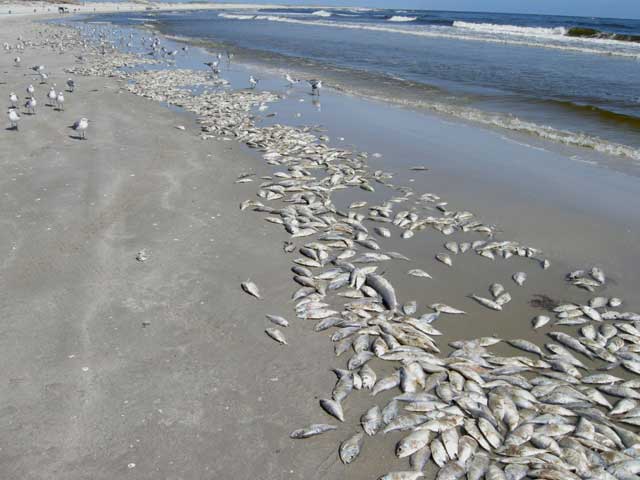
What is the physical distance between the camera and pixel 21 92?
18594 millimetres

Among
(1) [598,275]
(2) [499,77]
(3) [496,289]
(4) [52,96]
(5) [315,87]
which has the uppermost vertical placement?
(2) [499,77]

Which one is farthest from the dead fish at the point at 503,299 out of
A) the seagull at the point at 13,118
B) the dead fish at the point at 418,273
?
the seagull at the point at 13,118

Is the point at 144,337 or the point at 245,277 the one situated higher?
the point at 245,277

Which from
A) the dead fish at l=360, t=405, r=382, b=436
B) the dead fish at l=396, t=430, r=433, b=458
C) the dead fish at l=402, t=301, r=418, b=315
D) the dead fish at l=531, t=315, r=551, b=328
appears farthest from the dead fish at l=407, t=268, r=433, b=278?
the dead fish at l=396, t=430, r=433, b=458

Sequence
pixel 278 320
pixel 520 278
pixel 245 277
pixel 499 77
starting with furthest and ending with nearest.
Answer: pixel 499 77 → pixel 520 278 → pixel 245 277 → pixel 278 320

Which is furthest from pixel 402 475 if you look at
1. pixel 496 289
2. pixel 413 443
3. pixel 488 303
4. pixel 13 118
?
pixel 13 118

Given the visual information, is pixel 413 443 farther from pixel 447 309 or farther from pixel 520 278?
pixel 520 278

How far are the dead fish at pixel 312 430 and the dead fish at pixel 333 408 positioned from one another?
5.5 inches

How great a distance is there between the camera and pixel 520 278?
7473 millimetres

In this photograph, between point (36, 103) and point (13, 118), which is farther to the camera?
point (36, 103)

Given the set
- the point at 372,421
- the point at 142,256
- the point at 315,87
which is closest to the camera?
the point at 372,421

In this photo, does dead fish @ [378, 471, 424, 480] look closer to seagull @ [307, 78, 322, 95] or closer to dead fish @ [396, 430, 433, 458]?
dead fish @ [396, 430, 433, 458]

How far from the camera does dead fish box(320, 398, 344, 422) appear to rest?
16.2 feet

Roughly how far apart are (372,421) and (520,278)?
384 cm
